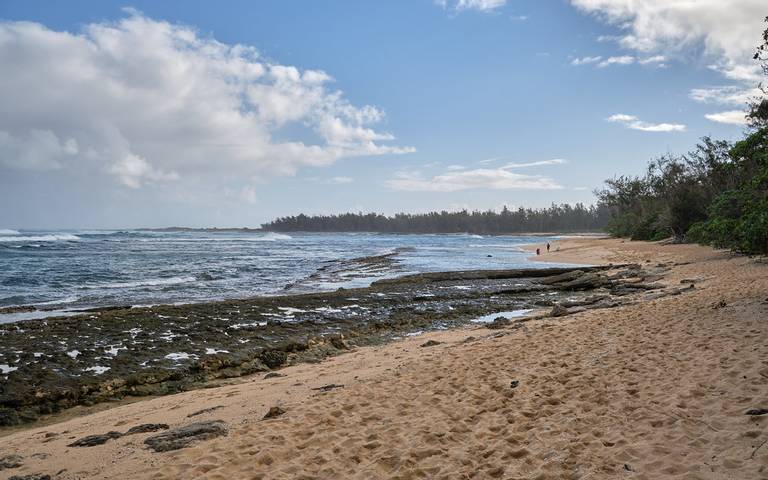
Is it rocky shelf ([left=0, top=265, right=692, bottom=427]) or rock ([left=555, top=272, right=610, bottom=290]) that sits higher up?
rock ([left=555, top=272, right=610, bottom=290])

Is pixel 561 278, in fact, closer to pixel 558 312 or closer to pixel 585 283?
pixel 585 283

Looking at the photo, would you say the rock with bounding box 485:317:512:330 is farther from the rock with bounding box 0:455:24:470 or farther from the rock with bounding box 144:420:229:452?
the rock with bounding box 0:455:24:470

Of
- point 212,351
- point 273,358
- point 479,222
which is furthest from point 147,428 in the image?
point 479,222

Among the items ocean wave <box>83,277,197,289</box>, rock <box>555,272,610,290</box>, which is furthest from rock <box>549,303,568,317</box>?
ocean wave <box>83,277,197,289</box>

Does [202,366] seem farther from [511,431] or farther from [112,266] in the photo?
[112,266]

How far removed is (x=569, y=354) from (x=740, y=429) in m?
3.33

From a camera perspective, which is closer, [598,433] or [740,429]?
[740,429]

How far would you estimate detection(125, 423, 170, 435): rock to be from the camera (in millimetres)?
5805

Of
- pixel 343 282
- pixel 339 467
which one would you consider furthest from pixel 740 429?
pixel 343 282

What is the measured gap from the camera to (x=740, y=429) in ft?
14.1

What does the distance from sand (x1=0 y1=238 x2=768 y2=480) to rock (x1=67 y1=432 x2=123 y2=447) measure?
4.5 inches

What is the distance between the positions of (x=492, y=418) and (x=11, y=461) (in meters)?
5.25

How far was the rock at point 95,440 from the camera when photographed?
18.0ft

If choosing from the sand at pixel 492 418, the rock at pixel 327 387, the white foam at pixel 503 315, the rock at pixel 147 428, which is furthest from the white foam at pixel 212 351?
the white foam at pixel 503 315
